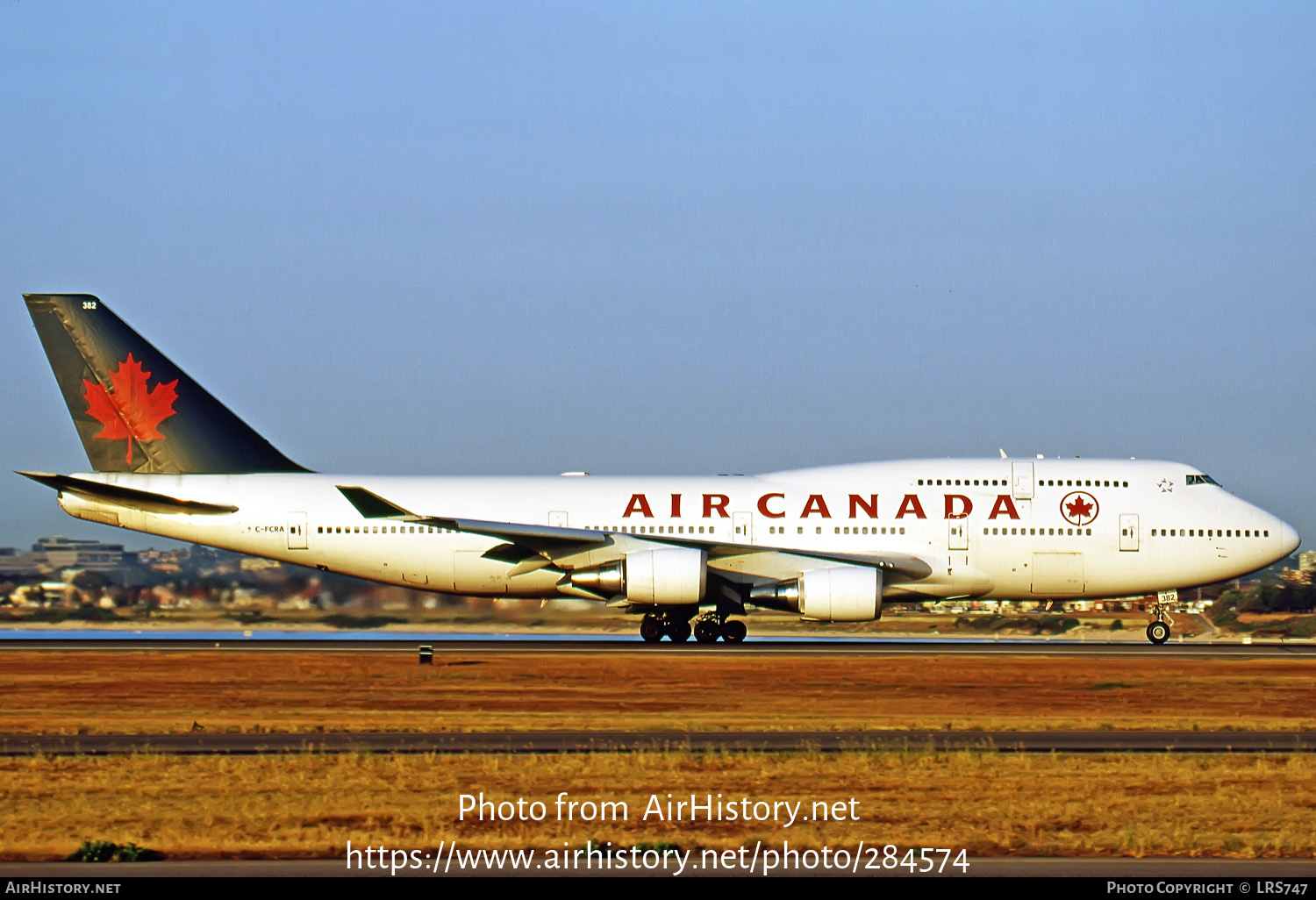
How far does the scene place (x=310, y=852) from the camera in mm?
10930

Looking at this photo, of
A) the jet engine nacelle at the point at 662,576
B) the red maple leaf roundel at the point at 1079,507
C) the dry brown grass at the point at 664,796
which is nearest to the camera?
the dry brown grass at the point at 664,796

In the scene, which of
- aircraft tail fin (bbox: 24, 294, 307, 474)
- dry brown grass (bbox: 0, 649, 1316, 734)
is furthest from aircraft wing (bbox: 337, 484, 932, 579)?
aircraft tail fin (bbox: 24, 294, 307, 474)

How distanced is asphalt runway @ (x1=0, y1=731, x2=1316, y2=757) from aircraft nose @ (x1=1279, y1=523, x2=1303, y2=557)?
17.9 m

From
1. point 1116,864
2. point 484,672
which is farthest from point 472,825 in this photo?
point 484,672

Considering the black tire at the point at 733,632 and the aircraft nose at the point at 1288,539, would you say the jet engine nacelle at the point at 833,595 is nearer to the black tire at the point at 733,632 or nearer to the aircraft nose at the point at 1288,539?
the black tire at the point at 733,632

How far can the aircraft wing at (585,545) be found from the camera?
3381cm

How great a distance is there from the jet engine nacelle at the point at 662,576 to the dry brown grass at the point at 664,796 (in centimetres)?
1663

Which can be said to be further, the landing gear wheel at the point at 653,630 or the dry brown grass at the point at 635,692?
the landing gear wheel at the point at 653,630

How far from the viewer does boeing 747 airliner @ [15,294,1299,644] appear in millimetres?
35312

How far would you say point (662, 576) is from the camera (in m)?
33.3

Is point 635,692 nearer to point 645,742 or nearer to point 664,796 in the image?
point 645,742

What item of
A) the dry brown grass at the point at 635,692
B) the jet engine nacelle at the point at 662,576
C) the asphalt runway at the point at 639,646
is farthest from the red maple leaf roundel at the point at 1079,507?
the jet engine nacelle at the point at 662,576

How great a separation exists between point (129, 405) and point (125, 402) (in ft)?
0.46

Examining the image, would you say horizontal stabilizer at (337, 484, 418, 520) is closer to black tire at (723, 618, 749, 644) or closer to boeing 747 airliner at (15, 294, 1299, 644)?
boeing 747 airliner at (15, 294, 1299, 644)
